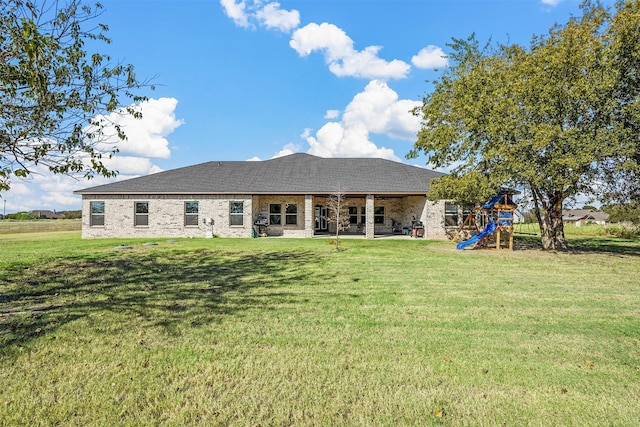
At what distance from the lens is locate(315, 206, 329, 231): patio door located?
26516mm

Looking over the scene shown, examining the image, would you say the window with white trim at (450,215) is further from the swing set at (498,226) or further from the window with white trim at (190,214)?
the window with white trim at (190,214)

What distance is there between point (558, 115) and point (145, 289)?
622 inches

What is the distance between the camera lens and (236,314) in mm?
5883

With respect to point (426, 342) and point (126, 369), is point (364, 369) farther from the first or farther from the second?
point (126, 369)

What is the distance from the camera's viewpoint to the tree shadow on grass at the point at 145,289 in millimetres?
5641

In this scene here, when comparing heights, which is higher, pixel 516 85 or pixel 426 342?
pixel 516 85

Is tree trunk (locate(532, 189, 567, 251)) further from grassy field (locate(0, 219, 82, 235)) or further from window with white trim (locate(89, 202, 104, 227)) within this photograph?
grassy field (locate(0, 219, 82, 235))

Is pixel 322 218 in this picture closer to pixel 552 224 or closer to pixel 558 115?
pixel 552 224

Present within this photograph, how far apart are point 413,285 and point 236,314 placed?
4249mm

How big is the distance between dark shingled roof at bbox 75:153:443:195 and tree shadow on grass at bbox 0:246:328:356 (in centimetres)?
997

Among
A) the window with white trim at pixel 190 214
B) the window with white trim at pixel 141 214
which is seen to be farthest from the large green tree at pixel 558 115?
the window with white trim at pixel 141 214

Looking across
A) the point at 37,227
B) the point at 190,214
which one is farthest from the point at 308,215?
the point at 37,227

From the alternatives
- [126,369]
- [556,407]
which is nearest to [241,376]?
[126,369]

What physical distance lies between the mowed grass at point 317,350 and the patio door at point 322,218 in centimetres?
1727
